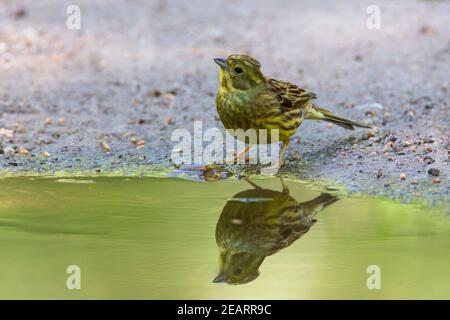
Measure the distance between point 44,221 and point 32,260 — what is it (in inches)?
33.1

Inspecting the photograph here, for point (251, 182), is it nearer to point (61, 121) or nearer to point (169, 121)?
point (169, 121)

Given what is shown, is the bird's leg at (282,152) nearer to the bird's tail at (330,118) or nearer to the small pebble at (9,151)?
the bird's tail at (330,118)

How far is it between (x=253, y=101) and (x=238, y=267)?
2.35 meters

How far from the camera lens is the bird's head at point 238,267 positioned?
16.1 feet

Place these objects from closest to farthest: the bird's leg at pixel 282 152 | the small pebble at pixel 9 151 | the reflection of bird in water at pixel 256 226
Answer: the reflection of bird in water at pixel 256 226 < the bird's leg at pixel 282 152 < the small pebble at pixel 9 151

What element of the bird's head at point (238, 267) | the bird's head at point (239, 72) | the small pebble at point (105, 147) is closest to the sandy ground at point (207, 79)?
the small pebble at point (105, 147)

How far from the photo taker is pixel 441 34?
39.2ft

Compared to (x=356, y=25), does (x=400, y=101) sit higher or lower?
lower

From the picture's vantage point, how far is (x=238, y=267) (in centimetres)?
511

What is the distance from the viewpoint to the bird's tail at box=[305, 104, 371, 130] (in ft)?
26.0

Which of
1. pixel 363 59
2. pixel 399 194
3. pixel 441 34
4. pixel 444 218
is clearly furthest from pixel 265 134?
pixel 441 34

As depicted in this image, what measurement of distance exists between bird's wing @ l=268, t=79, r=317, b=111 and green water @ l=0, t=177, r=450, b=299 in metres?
0.68

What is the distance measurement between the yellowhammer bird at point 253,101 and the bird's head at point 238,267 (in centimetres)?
202

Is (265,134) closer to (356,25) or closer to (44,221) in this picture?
(44,221)
